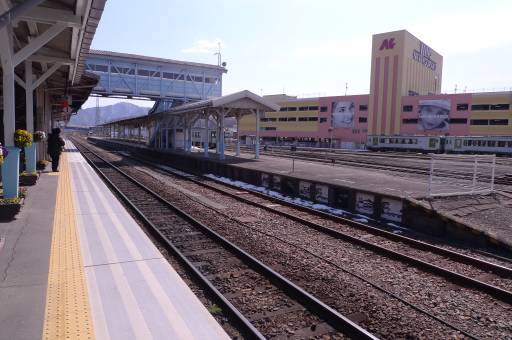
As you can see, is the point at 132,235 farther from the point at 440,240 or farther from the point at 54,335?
the point at 440,240

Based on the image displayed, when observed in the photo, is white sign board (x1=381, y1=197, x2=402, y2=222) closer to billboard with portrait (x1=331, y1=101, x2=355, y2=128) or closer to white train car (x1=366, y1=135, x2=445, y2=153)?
white train car (x1=366, y1=135, x2=445, y2=153)

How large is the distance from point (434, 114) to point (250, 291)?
187 feet

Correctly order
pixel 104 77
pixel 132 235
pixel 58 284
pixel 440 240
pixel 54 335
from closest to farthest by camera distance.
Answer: pixel 54 335, pixel 58 284, pixel 132 235, pixel 440 240, pixel 104 77

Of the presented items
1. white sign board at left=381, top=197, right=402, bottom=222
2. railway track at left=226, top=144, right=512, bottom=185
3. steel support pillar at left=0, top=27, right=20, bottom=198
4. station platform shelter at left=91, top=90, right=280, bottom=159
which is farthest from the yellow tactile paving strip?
station platform shelter at left=91, top=90, right=280, bottom=159

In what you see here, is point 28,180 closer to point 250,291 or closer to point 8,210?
point 8,210

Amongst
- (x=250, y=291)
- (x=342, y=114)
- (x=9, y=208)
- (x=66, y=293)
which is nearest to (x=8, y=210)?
(x=9, y=208)

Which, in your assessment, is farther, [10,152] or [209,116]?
[209,116]

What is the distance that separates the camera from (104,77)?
4484 centimetres

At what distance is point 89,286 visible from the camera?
4879 mm

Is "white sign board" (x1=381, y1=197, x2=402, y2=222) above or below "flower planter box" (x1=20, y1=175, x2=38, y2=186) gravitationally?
below

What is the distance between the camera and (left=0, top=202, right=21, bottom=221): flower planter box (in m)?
7.70

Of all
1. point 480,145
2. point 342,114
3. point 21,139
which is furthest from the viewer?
point 342,114

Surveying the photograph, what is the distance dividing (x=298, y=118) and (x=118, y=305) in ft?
235

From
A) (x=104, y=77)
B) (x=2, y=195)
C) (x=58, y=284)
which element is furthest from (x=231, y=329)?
(x=104, y=77)
